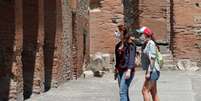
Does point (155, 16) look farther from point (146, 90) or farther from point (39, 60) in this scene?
point (146, 90)

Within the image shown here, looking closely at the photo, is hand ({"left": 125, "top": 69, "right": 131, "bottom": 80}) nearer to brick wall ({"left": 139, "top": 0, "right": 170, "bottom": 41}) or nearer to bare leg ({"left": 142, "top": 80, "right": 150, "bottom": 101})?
bare leg ({"left": 142, "top": 80, "right": 150, "bottom": 101})

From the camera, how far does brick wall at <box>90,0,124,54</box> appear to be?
2834 cm

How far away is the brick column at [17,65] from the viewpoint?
1555 cm

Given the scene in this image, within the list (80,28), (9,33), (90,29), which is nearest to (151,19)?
(90,29)

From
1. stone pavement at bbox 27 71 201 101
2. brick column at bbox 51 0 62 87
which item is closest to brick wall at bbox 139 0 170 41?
stone pavement at bbox 27 71 201 101

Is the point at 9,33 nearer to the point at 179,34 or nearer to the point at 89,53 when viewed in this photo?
the point at 89,53

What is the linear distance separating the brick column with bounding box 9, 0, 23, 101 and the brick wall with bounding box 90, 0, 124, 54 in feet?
41.0

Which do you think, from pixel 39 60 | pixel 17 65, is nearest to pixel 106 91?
pixel 39 60

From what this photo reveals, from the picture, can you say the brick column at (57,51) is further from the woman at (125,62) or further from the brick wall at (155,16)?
the brick wall at (155,16)

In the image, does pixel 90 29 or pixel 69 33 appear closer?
pixel 69 33

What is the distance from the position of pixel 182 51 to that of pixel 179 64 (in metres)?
0.83

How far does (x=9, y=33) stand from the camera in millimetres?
15586

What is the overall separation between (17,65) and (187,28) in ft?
56.0

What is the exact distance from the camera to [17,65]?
15.8 metres
